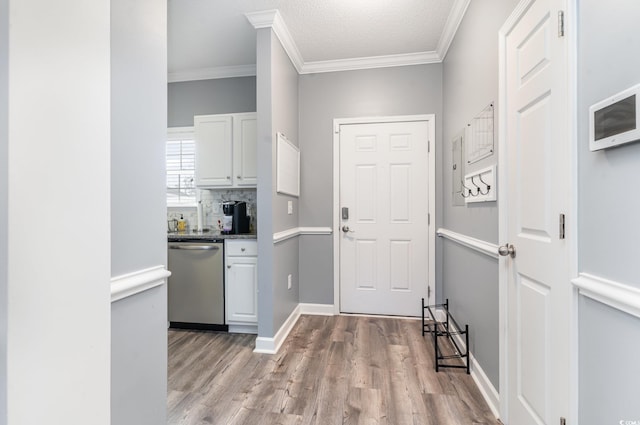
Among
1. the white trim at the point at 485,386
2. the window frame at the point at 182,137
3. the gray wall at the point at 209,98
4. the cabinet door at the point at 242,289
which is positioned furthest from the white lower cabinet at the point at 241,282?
the white trim at the point at 485,386

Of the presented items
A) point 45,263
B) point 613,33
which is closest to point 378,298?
point 613,33

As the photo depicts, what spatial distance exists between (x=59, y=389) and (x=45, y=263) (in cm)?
26

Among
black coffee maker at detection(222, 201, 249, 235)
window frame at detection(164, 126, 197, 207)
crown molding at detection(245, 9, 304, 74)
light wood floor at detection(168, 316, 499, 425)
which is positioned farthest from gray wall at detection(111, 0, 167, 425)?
window frame at detection(164, 126, 197, 207)

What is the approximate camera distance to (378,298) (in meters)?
3.17

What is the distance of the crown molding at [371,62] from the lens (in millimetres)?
3034

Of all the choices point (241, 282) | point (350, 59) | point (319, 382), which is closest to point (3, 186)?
point (319, 382)

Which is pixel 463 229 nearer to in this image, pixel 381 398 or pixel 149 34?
pixel 381 398

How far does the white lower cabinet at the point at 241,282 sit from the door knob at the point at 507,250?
1.88 m

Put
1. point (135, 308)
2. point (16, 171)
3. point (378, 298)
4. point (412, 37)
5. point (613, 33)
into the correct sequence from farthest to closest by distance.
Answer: point (378, 298), point (412, 37), point (135, 308), point (613, 33), point (16, 171)

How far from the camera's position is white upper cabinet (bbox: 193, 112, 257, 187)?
9.90ft

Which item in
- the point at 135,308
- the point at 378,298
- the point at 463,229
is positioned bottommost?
the point at 378,298

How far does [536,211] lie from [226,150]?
105 inches

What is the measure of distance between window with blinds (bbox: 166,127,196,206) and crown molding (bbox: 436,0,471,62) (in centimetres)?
280

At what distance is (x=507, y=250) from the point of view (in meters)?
1.49
